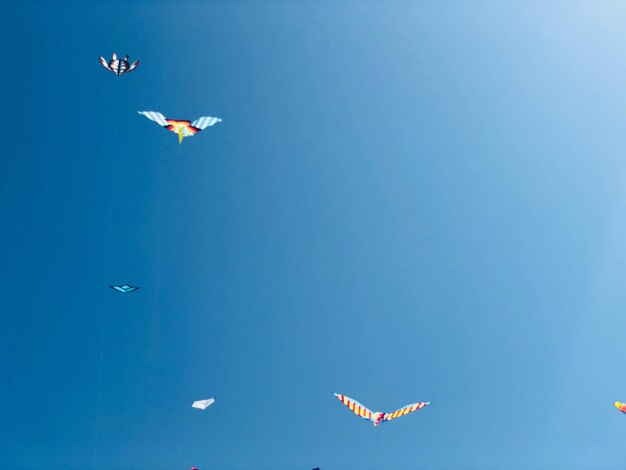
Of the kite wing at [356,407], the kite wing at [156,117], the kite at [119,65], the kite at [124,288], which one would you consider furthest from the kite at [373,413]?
the kite at [119,65]

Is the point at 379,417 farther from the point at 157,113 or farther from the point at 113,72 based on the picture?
the point at 113,72

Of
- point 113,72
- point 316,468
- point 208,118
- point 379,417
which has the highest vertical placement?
point 113,72

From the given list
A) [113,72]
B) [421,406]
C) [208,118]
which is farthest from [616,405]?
[113,72]

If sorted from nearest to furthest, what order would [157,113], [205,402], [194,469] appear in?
[157,113] → [205,402] → [194,469]

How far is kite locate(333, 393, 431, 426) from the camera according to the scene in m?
15.5

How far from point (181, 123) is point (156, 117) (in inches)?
27.6

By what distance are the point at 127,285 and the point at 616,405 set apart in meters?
16.4

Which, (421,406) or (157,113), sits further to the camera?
(421,406)

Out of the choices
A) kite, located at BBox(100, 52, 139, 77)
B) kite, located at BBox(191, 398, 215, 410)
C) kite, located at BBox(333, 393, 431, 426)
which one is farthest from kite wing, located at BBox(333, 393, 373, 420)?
kite, located at BBox(100, 52, 139, 77)

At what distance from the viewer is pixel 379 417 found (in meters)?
15.6

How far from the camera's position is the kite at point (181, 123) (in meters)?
13.5

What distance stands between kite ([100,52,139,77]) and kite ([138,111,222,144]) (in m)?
1.32

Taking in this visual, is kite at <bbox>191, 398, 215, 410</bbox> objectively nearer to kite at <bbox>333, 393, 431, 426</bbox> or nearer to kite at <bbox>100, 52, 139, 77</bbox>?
kite at <bbox>333, 393, 431, 426</bbox>

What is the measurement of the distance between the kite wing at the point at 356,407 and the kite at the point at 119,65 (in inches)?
476
